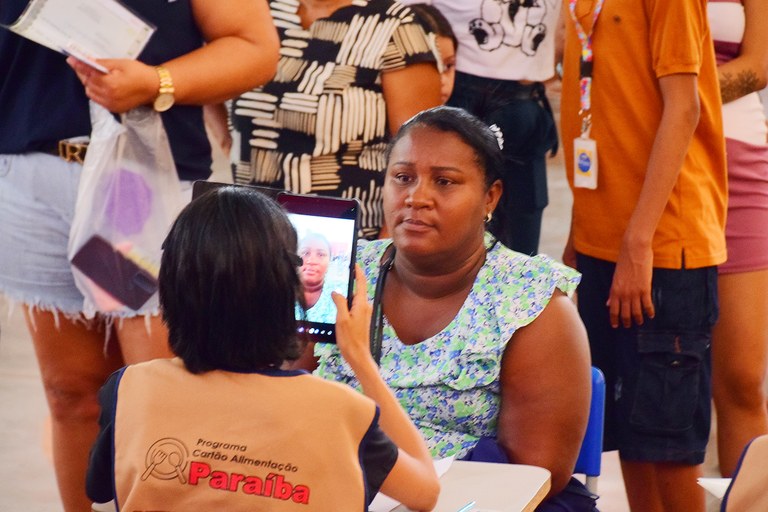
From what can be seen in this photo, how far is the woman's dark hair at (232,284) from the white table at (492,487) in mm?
405

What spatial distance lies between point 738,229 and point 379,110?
1.02m

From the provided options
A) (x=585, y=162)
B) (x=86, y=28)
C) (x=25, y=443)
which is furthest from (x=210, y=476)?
(x=25, y=443)

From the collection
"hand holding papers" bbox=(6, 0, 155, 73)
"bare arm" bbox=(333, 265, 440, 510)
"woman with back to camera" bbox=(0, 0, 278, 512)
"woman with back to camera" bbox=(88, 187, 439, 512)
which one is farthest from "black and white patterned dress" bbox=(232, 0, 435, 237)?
"woman with back to camera" bbox=(88, 187, 439, 512)

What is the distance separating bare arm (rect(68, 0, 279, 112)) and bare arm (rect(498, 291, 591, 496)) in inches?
33.9

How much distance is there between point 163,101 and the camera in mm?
Answer: 2494

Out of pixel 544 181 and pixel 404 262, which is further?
pixel 544 181

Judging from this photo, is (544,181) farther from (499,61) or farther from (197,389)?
(197,389)

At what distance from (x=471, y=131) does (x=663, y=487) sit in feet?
3.75

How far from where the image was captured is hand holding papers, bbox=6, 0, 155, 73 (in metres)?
2.38

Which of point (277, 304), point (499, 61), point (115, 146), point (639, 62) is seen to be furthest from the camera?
point (499, 61)

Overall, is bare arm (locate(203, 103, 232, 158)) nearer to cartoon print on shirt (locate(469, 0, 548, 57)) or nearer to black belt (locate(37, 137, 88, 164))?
cartoon print on shirt (locate(469, 0, 548, 57))

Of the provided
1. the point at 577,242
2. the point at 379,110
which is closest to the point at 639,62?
the point at 577,242

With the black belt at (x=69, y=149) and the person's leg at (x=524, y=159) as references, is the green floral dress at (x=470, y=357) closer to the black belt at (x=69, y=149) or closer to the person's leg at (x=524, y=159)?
the black belt at (x=69, y=149)

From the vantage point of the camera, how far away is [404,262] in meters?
2.49
